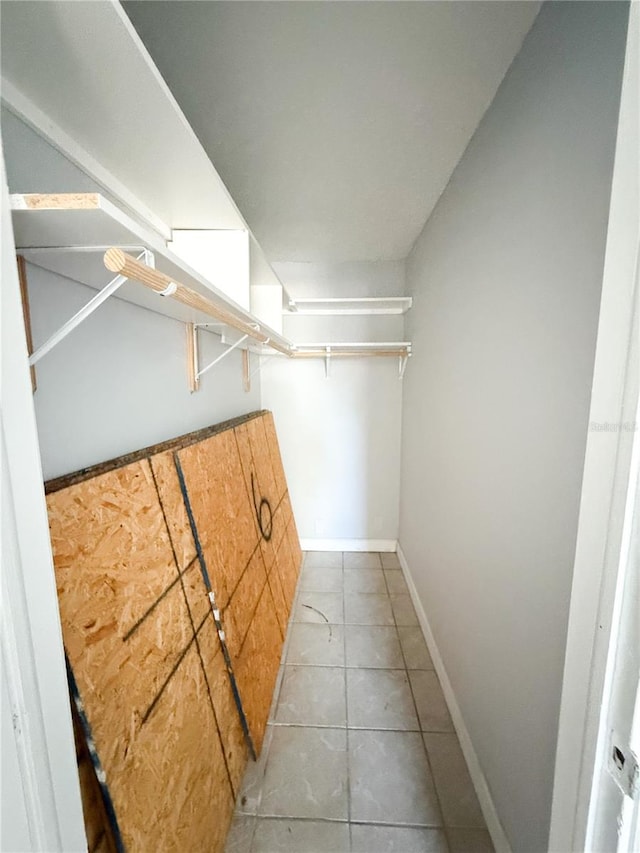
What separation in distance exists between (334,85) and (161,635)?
Result: 6.20 feet

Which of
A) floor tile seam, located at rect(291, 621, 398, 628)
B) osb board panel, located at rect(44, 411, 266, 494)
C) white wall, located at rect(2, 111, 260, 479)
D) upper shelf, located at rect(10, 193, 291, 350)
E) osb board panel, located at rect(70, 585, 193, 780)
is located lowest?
floor tile seam, located at rect(291, 621, 398, 628)

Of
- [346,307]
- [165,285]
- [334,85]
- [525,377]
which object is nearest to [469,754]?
[525,377]

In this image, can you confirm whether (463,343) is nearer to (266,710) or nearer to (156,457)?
(156,457)

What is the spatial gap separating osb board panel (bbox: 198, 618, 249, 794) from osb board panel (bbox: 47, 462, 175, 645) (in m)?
0.32

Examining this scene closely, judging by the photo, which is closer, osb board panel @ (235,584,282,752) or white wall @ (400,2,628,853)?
white wall @ (400,2,628,853)

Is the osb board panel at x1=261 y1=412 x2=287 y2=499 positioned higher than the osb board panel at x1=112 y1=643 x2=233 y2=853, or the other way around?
the osb board panel at x1=261 y1=412 x2=287 y2=499

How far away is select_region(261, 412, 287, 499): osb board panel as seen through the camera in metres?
2.50

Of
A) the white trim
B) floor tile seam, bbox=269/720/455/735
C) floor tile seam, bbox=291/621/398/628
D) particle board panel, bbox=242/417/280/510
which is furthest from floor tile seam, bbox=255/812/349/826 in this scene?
particle board panel, bbox=242/417/280/510

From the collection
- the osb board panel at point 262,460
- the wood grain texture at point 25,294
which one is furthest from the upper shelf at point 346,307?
the wood grain texture at point 25,294

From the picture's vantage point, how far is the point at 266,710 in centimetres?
147

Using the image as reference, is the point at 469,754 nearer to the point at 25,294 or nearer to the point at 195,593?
the point at 195,593

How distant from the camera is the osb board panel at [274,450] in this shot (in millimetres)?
2496

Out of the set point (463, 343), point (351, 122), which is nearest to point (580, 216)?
point (463, 343)

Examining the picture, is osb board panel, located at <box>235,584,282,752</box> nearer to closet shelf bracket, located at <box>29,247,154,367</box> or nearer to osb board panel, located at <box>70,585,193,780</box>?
→ osb board panel, located at <box>70,585,193,780</box>
